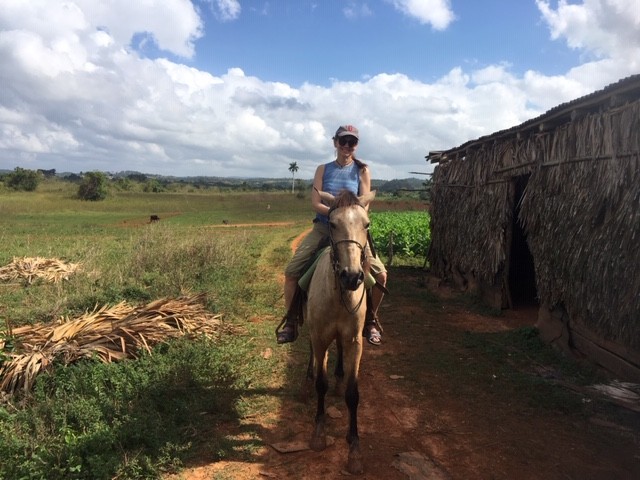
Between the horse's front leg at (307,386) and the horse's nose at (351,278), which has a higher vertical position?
the horse's nose at (351,278)

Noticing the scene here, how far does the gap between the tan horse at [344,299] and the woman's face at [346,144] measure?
0.87m

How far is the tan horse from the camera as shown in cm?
362

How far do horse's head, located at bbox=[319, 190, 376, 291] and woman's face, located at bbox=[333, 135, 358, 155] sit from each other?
3.41 ft

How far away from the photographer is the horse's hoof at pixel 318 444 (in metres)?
4.28

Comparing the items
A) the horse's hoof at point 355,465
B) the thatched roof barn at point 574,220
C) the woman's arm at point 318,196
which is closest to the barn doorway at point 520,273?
the thatched roof barn at point 574,220

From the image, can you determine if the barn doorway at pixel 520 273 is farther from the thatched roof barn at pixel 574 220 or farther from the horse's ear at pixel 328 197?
the horse's ear at pixel 328 197

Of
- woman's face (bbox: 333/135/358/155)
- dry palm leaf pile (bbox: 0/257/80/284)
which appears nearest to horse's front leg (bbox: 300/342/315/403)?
woman's face (bbox: 333/135/358/155)

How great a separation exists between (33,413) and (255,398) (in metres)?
2.37

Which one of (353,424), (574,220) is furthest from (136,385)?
(574,220)

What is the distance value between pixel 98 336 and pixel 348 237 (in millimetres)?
4328

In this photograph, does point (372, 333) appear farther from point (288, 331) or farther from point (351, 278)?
point (351, 278)

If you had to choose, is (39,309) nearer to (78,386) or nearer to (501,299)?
(78,386)

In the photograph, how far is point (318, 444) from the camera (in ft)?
14.1

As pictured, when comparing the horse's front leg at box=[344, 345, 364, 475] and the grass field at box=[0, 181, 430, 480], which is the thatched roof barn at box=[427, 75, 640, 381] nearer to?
the horse's front leg at box=[344, 345, 364, 475]
